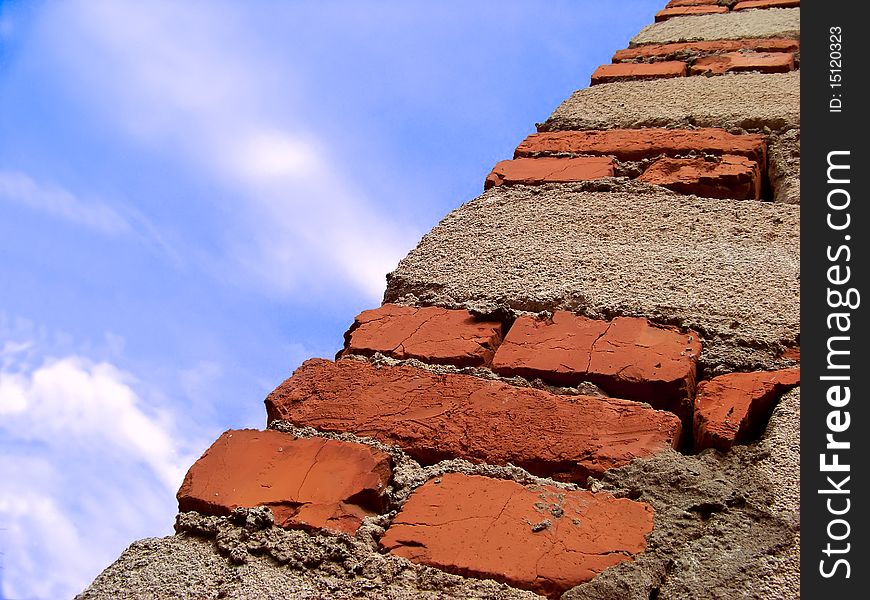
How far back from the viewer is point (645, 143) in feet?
4.17

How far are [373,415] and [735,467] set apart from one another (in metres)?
0.35

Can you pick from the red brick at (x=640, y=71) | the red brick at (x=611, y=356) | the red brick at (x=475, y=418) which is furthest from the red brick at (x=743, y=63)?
the red brick at (x=475, y=418)

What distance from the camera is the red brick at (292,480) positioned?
76cm

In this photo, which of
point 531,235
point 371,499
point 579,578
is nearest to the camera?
point 579,578

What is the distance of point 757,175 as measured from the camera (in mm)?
1188

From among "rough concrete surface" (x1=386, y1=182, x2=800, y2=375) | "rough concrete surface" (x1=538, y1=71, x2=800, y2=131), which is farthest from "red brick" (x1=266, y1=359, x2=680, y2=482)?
"rough concrete surface" (x1=538, y1=71, x2=800, y2=131)

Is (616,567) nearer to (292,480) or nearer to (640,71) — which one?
(292,480)

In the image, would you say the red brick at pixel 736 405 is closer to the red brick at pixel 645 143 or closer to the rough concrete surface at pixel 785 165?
the rough concrete surface at pixel 785 165

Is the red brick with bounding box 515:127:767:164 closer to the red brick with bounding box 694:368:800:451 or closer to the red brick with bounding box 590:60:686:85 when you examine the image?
the red brick with bounding box 590:60:686:85

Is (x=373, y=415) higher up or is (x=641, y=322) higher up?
(x=641, y=322)

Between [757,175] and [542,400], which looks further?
[757,175]

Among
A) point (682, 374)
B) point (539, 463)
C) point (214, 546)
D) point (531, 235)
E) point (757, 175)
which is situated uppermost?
point (757, 175)
